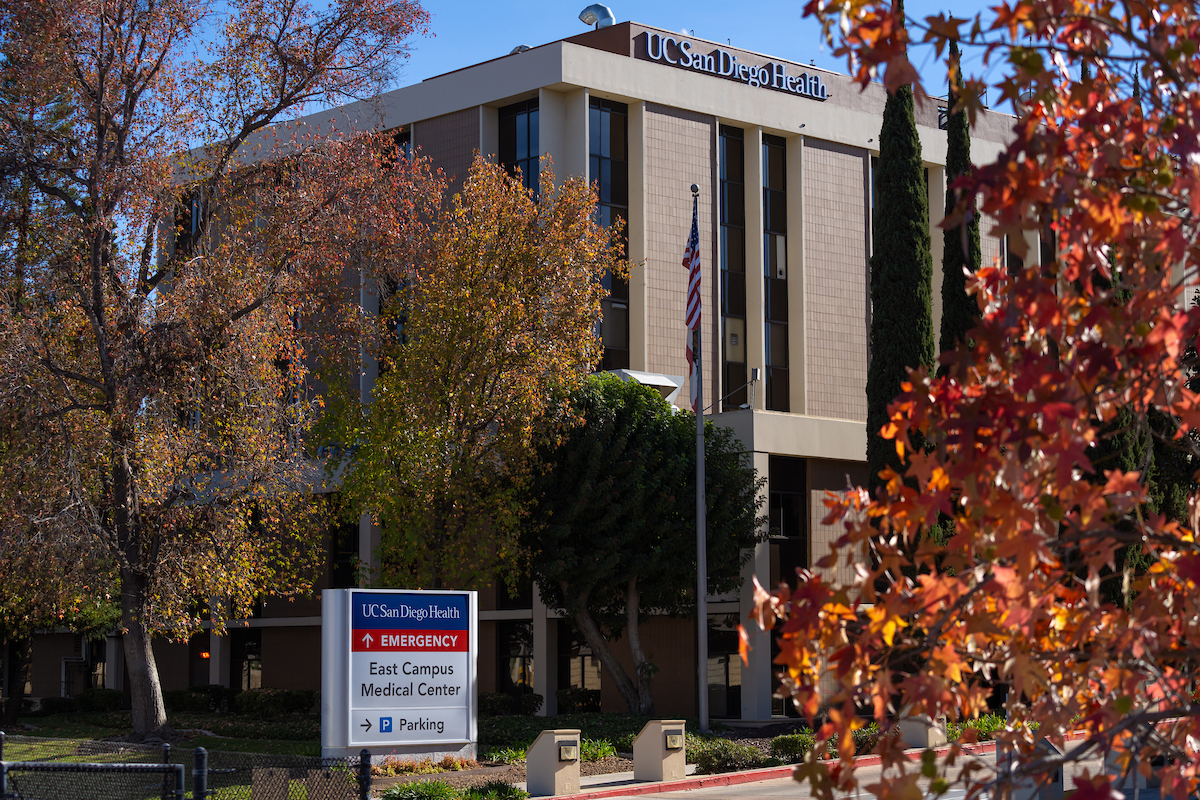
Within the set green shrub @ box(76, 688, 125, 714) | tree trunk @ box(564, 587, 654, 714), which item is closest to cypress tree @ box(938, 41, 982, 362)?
tree trunk @ box(564, 587, 654, 714)

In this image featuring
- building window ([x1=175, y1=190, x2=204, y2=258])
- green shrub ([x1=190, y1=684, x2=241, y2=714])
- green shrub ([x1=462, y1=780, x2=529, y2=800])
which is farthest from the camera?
green shrub ([x1=190, y1=684, x2=241, y2=714])

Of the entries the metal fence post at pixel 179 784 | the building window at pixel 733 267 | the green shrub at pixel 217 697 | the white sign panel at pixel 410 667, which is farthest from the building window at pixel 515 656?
the metal fence post at pixel 179 784

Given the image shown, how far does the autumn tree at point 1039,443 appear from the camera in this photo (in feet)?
12.6

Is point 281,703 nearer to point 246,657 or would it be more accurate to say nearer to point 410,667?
point 246,657

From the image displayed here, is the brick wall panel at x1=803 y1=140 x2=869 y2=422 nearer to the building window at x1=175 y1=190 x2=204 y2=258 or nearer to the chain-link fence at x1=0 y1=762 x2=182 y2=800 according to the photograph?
the building window at x1=175 y1=190 x2=204 y2=258

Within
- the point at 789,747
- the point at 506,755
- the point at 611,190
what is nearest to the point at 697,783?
the point at 789,747

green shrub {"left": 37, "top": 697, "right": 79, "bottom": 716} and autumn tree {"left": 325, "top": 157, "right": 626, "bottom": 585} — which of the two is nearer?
autumn tree {"left": 325, "top": 157, "right": 626, "bottom": 585}

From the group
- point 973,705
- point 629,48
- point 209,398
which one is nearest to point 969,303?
point 629,48

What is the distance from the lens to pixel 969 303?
3238cm

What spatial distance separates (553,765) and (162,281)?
1407 centimetres

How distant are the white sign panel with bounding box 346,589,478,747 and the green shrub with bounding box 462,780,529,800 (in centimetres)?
184

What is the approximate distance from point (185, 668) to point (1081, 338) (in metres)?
48.1

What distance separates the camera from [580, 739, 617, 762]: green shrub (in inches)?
950

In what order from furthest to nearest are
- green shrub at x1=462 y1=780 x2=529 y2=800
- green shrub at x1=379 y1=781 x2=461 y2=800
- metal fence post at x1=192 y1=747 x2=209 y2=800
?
green shrub at x1=462 y1=780 x2=529 y2=800 → green shrub at x1=379 y1=781 x2=461 y2=800 → metal fence post at x1=192 y1=747 x2=209 y2=800
